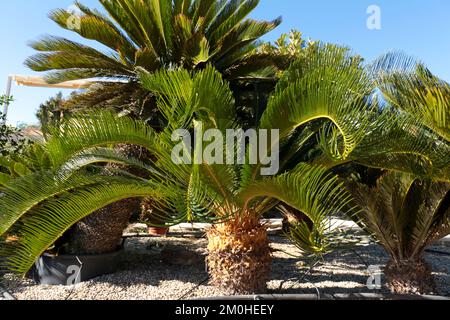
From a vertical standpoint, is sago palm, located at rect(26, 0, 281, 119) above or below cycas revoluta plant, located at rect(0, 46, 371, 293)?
above

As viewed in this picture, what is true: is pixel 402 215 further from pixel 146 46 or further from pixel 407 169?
pixel 146 46

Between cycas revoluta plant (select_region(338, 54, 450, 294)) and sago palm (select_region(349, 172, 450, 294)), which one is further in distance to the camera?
sago palm (select_region(349, 172, 450, 294))

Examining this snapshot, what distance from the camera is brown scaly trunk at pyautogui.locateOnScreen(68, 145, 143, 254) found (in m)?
4.53

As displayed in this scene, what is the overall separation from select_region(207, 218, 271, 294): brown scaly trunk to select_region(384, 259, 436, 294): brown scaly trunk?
1.43 meters

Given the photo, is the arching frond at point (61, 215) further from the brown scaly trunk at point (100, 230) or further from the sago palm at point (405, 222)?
the sago palm at point (405, 222)

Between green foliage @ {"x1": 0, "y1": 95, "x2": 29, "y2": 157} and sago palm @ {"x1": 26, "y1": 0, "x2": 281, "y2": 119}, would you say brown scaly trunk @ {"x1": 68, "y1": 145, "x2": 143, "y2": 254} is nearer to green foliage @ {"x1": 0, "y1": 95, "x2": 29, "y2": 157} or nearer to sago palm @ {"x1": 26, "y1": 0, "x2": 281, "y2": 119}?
sago palm @ {"x1": 26, "y1": 0, "x2": 281, "y2": 119}

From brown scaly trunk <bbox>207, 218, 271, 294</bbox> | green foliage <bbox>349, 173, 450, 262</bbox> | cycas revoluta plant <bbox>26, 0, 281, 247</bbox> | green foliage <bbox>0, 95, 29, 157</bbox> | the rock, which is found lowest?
the rock

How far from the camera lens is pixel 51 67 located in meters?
5.53

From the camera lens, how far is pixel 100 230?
4.55 meters

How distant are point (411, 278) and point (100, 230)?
3.53m

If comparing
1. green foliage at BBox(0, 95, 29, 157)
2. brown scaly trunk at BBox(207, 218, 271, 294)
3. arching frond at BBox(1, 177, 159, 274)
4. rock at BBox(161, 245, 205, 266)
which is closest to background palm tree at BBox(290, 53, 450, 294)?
brown scaly trunk at BBox(207, 218, 271, 294)

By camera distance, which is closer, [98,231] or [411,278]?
[411,278]

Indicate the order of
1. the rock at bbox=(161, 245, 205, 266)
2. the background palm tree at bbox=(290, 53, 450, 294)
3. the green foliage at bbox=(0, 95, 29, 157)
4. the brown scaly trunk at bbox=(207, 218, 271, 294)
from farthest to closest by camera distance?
the green foliage at bbox=(0, 95, 29, 157), the rock at bbox=(161, 245, 205, 266), the brown scaly trunk at bbox=(207, 218, 271, 294), the background palm tree at bbox=(290, 53, 450, 294)

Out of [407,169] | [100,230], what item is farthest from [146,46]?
[407,169]
